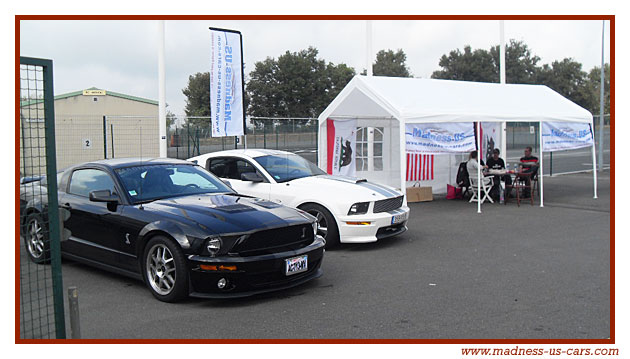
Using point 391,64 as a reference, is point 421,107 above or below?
below

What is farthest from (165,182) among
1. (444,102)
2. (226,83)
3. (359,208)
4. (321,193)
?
(444,102)

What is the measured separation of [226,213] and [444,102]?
798 cm

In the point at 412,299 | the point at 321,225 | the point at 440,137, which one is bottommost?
the point at 412,299

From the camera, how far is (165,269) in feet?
19.3

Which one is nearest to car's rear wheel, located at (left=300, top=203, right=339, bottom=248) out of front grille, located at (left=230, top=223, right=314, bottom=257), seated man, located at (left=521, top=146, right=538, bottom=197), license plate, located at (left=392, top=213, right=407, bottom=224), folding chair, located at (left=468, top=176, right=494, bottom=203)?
license plate, located at (left=392, top=213, right=407, bottom=224)

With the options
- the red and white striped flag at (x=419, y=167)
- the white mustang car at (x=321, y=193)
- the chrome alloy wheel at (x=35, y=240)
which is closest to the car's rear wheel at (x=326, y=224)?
the white mustang car at (x=321, y=193)

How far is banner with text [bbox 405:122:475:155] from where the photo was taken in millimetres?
12078

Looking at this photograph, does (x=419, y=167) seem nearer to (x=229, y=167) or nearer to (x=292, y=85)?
(x=229, y=167)

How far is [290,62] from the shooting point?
4841 centimetres

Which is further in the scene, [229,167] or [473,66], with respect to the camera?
[473,66]

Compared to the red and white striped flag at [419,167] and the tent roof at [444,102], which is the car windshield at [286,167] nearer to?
the tent roof at [444,102]

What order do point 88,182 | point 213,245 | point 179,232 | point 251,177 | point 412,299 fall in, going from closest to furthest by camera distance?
point 213,245 → point 179,232 → point 412,299 → point 88,182 → point 251,177

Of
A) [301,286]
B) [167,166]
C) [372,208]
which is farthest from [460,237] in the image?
[167,166]
